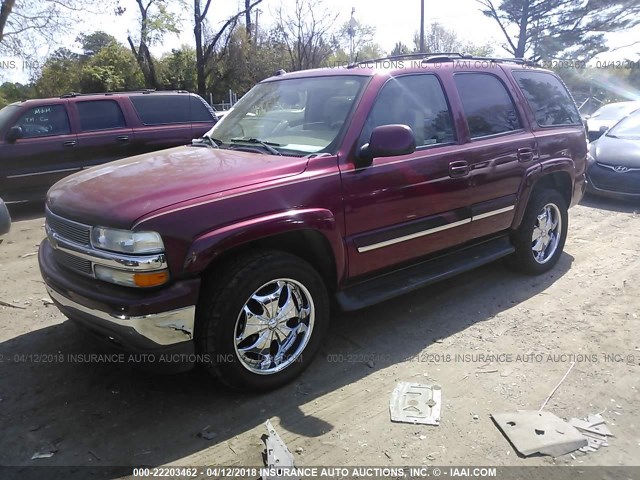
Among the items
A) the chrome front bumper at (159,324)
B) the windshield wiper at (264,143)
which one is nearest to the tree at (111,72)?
the windshield wiper at (264,143)

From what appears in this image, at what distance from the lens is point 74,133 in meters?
8.08

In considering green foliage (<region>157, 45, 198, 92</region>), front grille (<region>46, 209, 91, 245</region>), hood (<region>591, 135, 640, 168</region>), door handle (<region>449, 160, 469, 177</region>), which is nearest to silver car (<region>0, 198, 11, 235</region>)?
front grille (<region>46, 209, 91, 245</region>)

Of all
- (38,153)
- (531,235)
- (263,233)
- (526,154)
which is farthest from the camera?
(38,153)

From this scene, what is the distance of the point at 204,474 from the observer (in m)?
2.47

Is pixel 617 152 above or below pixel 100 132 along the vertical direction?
below

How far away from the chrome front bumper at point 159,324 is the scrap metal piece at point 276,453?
2.19ft

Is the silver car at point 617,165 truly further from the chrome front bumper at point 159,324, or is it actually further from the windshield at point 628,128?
the chrome front bumper at point 159,324

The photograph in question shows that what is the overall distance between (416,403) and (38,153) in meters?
7.19

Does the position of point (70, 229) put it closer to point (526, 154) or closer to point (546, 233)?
point (526, 154)

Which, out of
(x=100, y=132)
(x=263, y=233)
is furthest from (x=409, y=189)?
(x=100, y=132)

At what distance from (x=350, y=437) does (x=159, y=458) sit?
98cm

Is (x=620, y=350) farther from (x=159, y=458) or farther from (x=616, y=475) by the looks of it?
(x=159, y=458)

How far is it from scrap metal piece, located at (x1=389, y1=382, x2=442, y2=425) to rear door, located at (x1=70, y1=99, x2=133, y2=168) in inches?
268

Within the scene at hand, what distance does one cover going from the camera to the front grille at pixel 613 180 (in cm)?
770
